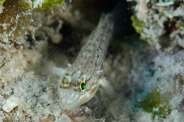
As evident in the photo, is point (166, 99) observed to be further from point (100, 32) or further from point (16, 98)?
point (16, 98)

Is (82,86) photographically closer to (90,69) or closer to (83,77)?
(83,77)

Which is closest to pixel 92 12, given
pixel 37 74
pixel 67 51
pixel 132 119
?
pixel 67 51

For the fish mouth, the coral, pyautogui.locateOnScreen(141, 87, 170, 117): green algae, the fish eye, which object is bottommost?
pyautogui.locateOnScreen(141, 87, 170, 117): green algae

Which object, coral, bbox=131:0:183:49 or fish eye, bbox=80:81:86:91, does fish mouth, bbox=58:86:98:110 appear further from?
coral, bbox=131:0:183:49

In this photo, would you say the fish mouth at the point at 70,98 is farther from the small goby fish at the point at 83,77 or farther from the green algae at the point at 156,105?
the green algae at the point at 156,105

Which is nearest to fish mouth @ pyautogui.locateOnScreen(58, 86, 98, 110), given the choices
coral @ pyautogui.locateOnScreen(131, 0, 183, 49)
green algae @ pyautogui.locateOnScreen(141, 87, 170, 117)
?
green algae @ pyautogui.locateOnScreen(141, 87, 170, 117)

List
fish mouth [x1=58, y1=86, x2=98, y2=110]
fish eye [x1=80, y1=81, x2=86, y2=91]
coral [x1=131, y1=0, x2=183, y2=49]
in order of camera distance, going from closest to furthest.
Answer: fish mouth [x1=58, y1=86, x2=98, y2=110] < fish eye [x1=80, y1=81, x2=86, y2=91] < coral [x1=131, y1=0, x2=183, y2=49]

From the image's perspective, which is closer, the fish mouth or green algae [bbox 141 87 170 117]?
the fish mouth

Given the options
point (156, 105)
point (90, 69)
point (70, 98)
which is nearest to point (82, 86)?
point (70, 98)
